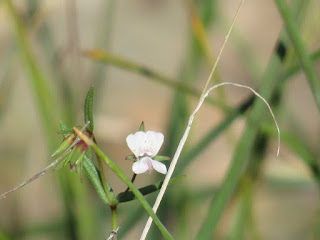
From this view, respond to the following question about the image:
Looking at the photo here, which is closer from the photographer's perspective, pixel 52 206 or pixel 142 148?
pixel 142 148

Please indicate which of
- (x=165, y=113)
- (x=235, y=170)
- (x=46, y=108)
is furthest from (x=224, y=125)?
(x=165, y=113)

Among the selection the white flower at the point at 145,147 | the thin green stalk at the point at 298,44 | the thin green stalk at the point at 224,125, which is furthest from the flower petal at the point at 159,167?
the thin green stalk at the point at 224,125

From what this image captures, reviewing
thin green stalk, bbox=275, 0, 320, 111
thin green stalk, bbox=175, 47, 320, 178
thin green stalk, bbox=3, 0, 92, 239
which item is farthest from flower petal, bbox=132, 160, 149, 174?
thin green stalk, bbox=3, 0, 92, 239

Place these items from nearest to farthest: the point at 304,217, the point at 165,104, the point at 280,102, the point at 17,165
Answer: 1. the point at 280,102
2. the point at 304,217
3. the point at 17,165
4. the point at 165,104

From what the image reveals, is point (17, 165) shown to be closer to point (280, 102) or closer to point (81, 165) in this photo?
point (280, 102)

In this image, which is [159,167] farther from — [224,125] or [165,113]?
[165,113]

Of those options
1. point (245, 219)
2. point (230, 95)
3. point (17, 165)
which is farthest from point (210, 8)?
point (230, 95)

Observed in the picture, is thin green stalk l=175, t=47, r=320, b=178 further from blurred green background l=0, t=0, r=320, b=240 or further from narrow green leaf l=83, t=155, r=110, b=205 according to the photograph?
narrow green leaf l=83, t=155, r=110, b=205
